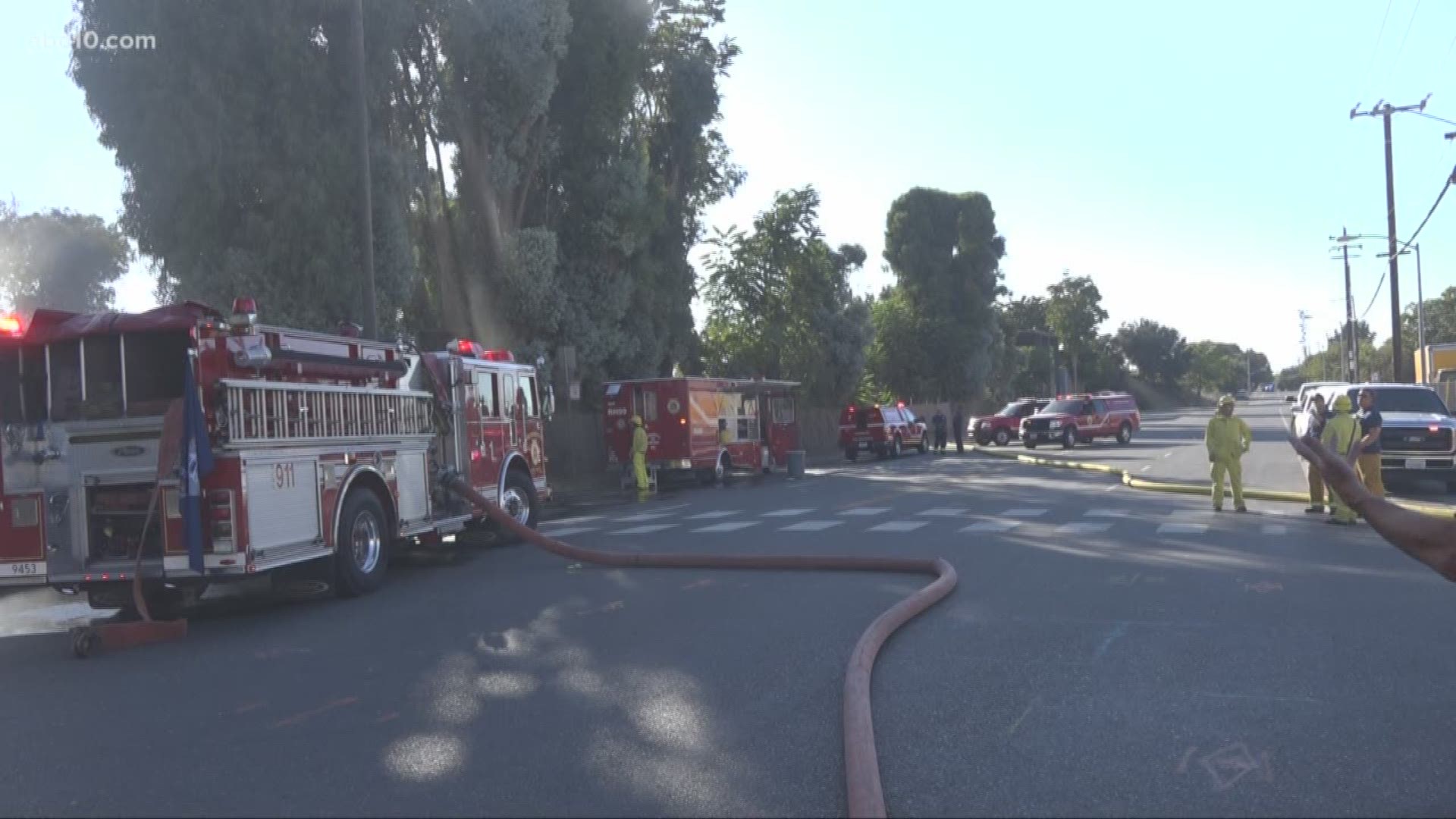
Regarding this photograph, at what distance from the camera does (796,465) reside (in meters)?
33.9

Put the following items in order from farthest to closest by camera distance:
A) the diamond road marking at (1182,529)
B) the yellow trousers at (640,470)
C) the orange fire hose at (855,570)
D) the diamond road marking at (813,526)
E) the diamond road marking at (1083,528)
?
the yellow trousers at (640,470), the diamond road marking at (813,526), the diamond road marking at (1083,528), the diamond road marking at (1182,529), the orange fire hose at (855,570)

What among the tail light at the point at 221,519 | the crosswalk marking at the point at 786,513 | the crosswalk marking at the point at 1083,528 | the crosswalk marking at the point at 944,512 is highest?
the tail light at the point at 221,519

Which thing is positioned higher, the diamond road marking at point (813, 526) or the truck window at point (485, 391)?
the truck window at point (485, 391)

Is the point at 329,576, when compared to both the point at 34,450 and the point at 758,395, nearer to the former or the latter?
the point at 34,450

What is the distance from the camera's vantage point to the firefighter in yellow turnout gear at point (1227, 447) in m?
17.9

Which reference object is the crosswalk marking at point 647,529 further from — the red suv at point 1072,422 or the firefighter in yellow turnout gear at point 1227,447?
A: the red suv at point 1072,422

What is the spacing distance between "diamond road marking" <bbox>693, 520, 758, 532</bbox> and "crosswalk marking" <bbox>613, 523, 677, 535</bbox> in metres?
0.73

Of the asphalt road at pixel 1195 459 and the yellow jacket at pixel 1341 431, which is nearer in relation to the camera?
the yellow jacket at pixel 1341 431

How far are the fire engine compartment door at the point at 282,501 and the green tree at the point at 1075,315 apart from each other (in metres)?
83.2

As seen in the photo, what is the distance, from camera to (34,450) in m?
10.8

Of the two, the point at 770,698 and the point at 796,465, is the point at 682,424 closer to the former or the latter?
the point at 796,465

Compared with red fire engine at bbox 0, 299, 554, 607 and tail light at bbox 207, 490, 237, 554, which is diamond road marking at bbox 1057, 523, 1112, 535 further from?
tail light at bbox 207, 490, 237, 554

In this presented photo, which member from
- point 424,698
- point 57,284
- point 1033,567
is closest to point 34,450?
point 424,698

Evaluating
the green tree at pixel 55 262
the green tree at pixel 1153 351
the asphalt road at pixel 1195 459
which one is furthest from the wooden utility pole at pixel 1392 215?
the green tree at pixel 1153 351
